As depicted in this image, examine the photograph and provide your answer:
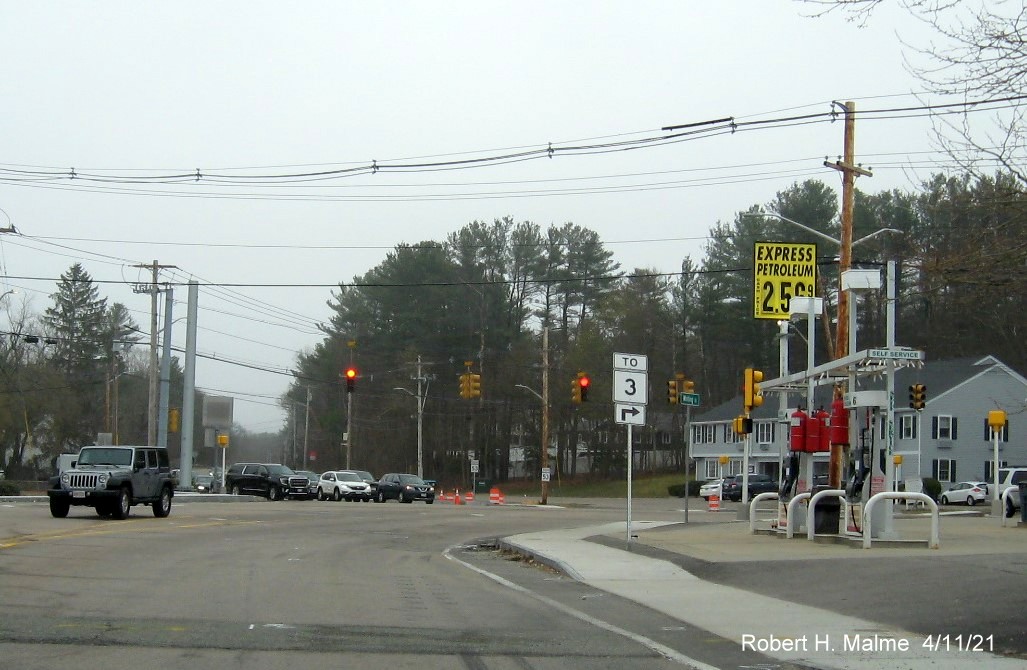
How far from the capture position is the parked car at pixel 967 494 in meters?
56.1

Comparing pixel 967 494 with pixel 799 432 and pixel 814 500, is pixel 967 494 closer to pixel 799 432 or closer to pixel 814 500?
pixel 799 432

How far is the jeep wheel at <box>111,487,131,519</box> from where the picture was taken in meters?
29.0

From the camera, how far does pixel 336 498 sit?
187 ft

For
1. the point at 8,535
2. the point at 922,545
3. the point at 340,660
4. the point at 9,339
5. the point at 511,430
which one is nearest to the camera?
the point at 340,660

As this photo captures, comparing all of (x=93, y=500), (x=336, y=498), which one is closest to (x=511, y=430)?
(x=336, y=498)

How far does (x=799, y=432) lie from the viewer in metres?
21.9

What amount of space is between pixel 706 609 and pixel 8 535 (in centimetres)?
1593

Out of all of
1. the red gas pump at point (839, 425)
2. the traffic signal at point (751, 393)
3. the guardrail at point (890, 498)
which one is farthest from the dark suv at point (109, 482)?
the guardrail at point (890, 498)

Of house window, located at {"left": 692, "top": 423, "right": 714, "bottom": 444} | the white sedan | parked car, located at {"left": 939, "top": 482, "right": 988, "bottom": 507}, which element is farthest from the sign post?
house window, located at {"left": 692, "top": 423, "right": 714, "bottom": 444}

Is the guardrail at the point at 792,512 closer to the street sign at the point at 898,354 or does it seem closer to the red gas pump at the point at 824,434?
the red gas pump at the point at 824,434

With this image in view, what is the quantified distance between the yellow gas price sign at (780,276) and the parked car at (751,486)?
3813 centimetres

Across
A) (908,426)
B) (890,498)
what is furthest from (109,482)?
(908,426)

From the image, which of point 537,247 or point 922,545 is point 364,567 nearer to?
point 922,545

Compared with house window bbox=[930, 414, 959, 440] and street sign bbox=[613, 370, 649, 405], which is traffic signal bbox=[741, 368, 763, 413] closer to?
street sign bbox=[613, 370, 649, 405]
